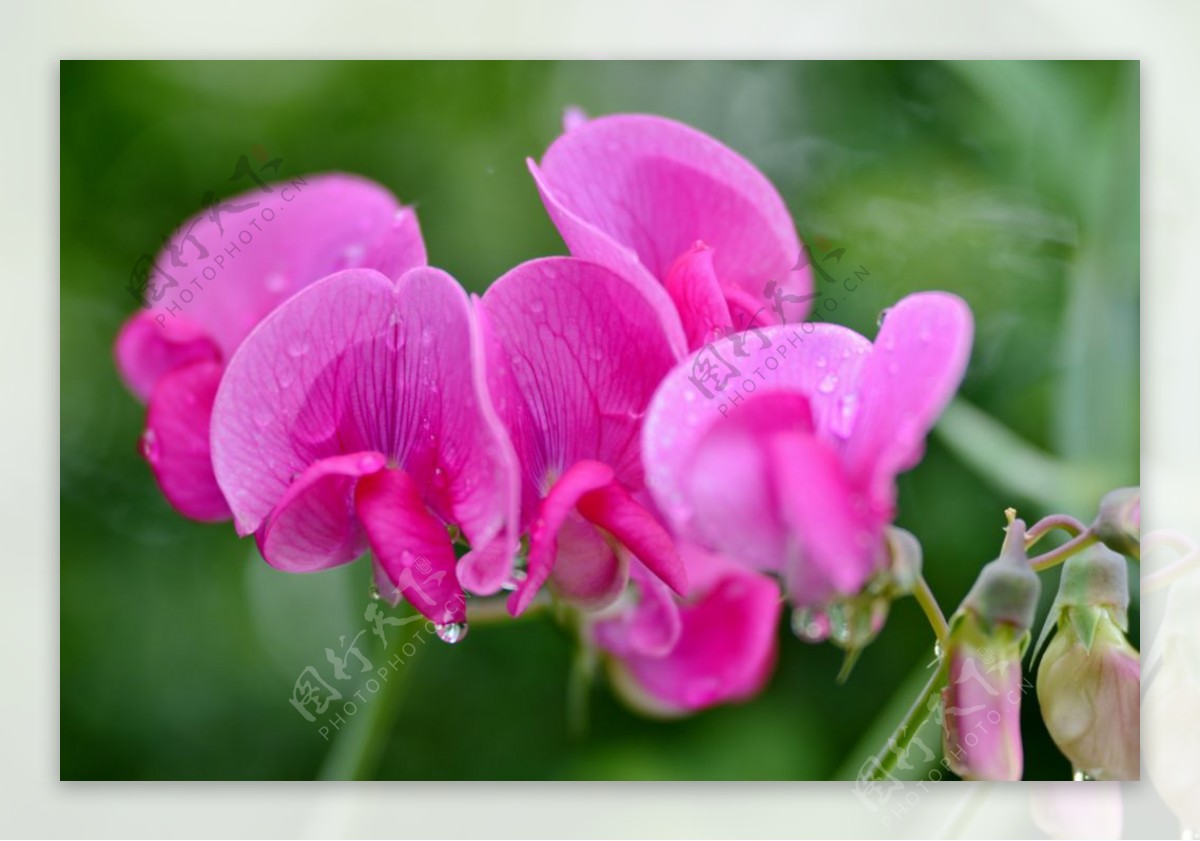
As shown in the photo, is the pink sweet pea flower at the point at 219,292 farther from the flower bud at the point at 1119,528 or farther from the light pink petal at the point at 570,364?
the flower bud at the point at 1119,528

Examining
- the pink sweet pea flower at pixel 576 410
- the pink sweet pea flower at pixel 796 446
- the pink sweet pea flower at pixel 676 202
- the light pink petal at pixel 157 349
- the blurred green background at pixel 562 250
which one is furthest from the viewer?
the blurred green background at pixel 562 250

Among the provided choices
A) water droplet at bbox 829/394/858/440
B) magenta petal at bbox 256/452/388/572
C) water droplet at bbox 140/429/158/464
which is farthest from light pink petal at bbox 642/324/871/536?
water droplet at bbox 140/429/158/464

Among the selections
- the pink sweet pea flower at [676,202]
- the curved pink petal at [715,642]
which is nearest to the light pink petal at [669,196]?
the pink sweet pea flower at [676,202]

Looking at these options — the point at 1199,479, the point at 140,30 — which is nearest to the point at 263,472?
the point at 140,30

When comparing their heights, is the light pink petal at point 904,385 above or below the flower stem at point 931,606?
above

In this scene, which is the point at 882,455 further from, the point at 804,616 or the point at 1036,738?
the point at 1036,738
